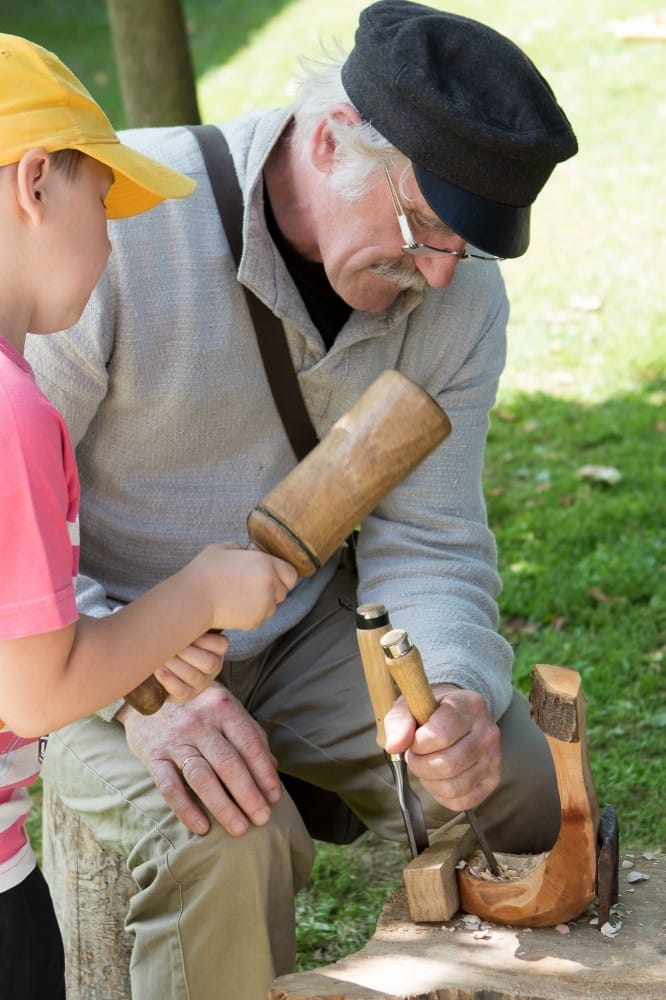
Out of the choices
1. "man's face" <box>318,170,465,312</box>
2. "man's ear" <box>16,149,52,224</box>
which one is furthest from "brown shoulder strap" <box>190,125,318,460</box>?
"man's ear" <box>16,149,52,224</box>

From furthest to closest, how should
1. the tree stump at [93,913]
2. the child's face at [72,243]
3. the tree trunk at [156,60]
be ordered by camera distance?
the tree trunk at [156,60] → the tree stump at [93,913] → the child's face at [72,243]

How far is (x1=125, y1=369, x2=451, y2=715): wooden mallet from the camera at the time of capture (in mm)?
2098

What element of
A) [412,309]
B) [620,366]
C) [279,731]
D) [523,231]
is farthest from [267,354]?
[620,366]

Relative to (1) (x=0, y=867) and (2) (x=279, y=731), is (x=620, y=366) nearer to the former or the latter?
(2) (x=279, y=731)

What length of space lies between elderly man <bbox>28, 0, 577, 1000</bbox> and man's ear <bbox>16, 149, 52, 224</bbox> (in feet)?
2.32

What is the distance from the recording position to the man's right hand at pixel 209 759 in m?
2.32

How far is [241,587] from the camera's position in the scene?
6.34ft

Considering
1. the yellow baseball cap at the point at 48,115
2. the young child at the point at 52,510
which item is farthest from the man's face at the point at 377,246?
the yellow baseball cap at the point at 48,115

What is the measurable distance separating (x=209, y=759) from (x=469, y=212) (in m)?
1.08

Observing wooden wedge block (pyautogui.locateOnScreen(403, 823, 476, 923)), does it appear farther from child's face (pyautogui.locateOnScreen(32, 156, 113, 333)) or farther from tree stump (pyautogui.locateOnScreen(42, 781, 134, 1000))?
child's face (pyautogui.locateOnScreen(32, 156, 113, 333))

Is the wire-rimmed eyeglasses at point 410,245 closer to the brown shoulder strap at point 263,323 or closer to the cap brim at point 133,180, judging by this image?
the brown shoulder strap at point 263,323

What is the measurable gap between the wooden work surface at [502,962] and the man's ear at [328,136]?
1356 millimetres

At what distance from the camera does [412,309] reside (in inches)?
106

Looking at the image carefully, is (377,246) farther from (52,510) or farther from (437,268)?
(52,510)
